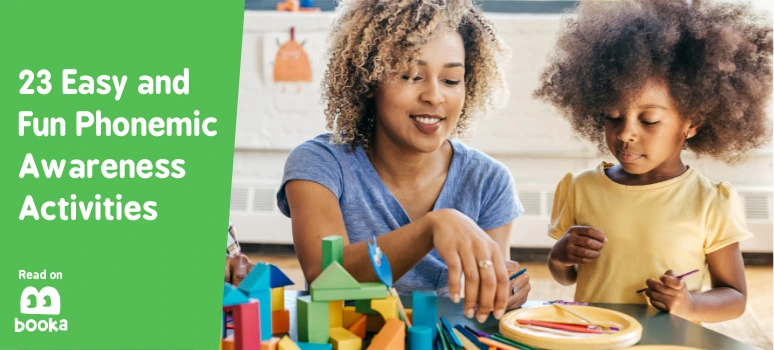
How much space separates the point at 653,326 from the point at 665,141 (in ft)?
1.26

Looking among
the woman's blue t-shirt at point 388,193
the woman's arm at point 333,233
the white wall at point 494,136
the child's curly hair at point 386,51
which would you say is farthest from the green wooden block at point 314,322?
the white wall at point 494,136

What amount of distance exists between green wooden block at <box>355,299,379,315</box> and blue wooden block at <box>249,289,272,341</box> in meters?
0.12

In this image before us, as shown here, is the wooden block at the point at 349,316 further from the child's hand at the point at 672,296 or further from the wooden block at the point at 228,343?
the child's hand at the point at 672,296

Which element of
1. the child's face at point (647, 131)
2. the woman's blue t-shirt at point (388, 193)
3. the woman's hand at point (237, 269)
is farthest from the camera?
the woman's blue t-shirt at point (388, 193)

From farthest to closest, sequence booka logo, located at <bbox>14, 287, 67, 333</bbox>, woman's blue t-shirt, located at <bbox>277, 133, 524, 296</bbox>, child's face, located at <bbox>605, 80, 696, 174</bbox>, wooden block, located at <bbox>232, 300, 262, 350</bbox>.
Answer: woman's blue t-shirt, located at <bbox>277, 133, 524, 296</bbox> → child's face, located at <bbox>605, 80, 696, 174</bbox> → booka logo, located at <bbox>14, 287, 67, 333</bbox> → wooden block, located at <bbox>232, 300, 262, 350</bbox>

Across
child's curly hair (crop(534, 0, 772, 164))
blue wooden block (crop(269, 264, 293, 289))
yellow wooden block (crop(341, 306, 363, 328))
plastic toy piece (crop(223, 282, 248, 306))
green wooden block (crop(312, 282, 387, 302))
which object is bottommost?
yellow wooden block (crop(341, 306, 363, 328))

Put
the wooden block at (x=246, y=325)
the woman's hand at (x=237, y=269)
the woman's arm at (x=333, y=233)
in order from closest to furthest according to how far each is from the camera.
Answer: the wooden block at (x=246, y=325) → the woman's arm at (x=333, y=233) → the woman's hand at (x=237, y=269)

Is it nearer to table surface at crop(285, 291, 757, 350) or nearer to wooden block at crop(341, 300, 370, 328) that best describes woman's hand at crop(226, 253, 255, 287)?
table surface at crop(285, 291, 757, 350)

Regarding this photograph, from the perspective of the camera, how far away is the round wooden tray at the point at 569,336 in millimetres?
833

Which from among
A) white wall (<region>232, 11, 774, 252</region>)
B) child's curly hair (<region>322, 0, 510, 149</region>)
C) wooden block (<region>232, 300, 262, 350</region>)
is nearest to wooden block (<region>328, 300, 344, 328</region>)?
wooden block (<region>232, 300, 262, 350</region>)

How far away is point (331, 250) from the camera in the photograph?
2.81 ft

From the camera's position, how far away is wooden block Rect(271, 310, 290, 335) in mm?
889

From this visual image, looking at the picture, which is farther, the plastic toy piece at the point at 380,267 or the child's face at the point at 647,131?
the child's face at the point at 647,131

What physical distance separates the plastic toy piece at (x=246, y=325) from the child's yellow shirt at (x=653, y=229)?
0.73 m
